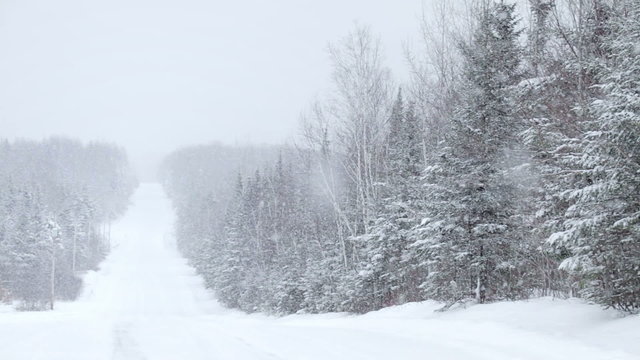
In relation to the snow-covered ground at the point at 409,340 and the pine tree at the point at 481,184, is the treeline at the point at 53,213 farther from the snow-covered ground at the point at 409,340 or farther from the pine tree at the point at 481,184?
the pine tree at the point at 481,184

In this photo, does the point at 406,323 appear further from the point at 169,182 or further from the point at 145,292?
the point at 169,182

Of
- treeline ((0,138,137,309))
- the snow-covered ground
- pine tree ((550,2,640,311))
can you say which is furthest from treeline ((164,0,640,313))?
treeline ((0,138,137,309))

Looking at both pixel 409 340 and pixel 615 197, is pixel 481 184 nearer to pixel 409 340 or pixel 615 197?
pixel 615 197

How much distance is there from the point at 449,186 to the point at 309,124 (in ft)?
41.0

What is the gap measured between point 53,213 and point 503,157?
9459cm

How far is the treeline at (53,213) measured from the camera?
188 feet

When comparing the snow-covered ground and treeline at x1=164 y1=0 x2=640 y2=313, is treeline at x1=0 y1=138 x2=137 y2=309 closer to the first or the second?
treeline at x1=164 y1=0 x2=640 y2=313

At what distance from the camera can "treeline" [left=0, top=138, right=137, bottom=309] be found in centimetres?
5744

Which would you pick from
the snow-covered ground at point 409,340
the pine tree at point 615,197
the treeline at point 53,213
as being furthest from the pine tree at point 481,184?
the treeline at point 53,213


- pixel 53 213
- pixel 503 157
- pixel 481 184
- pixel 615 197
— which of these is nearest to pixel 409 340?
pixel 615 197

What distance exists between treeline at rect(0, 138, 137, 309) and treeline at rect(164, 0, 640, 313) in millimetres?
34584

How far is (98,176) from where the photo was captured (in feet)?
531

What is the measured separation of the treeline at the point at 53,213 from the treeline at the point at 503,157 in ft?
113

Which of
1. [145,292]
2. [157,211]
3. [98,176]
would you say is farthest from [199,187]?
[145,292]
